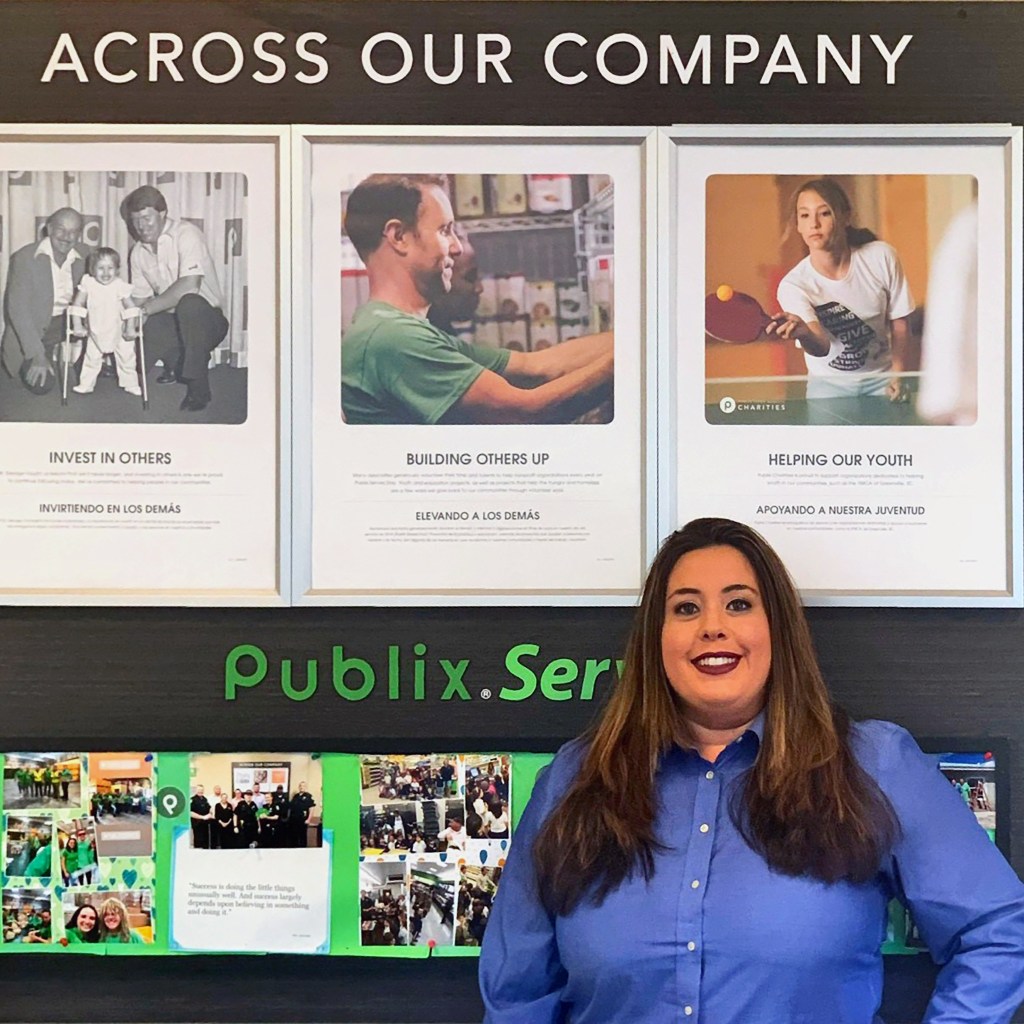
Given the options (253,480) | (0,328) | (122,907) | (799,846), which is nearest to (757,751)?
(799,846)

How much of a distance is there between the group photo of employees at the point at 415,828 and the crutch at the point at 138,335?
2.54 feet

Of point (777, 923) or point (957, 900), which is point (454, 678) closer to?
point (777, 923)

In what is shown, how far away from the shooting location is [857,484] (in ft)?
5.84

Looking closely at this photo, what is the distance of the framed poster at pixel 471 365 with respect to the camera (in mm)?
1788

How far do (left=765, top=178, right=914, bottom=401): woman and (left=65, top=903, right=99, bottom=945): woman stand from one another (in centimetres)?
146

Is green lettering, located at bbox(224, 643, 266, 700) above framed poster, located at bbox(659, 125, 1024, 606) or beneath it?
beneath

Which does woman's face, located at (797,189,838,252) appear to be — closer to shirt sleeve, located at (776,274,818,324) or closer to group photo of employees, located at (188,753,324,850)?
shirt sleeve, located at (776,274,818,324)

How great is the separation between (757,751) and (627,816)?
0.20m

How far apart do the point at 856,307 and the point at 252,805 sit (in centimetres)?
128

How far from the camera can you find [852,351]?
179 cm

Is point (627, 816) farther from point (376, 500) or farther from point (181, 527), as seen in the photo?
point (181, 527)

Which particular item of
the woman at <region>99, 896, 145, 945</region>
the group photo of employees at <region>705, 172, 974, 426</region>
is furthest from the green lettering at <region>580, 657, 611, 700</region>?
the woman at <region>99, 896, 145, 945</region>

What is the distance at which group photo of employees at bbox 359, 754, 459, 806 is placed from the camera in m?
1.79

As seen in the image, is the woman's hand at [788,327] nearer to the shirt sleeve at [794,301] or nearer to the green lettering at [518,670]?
→ the shirt sleeve at [794,301]
